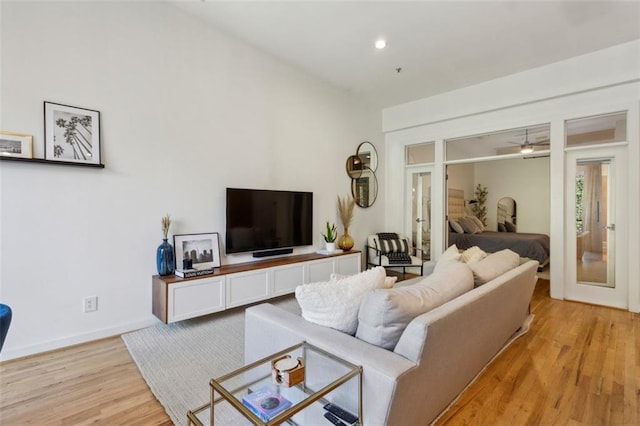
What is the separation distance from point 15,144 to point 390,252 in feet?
15.1

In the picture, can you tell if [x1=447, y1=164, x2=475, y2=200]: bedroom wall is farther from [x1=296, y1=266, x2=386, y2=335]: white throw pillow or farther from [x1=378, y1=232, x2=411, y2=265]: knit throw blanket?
[x1=296, y1=266, x2=386, y2=335]: white throw pillow

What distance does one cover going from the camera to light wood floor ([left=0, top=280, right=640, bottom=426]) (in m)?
1.68

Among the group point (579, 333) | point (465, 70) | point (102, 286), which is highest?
point (465, 70)

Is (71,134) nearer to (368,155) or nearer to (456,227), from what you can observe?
(368,155)

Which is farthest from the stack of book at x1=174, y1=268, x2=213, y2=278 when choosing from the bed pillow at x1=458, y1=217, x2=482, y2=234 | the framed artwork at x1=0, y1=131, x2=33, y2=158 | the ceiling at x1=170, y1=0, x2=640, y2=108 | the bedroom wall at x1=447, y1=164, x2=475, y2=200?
the bedroom wall at x1=447, y1=164, x2=475, y2=200

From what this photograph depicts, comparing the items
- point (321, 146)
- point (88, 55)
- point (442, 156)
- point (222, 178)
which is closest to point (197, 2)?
point (88, 55)

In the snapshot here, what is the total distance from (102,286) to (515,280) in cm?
340

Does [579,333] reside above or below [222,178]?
below

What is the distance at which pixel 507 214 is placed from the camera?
787 cm

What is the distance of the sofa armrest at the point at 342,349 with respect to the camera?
44.7 inches

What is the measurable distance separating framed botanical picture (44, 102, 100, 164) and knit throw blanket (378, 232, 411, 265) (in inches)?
157

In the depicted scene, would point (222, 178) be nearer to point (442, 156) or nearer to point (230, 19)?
point (230, 19)

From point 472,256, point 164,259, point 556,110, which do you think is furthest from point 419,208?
point 164,259

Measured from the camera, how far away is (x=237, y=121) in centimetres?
360
